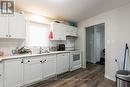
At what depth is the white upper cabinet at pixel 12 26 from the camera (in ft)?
7.83

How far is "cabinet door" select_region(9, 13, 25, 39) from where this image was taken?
253 centimetres

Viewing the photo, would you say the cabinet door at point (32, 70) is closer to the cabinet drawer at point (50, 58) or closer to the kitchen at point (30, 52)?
Result: the kitchen at point (30, 52)

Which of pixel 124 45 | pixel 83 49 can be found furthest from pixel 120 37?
pixel 83 49

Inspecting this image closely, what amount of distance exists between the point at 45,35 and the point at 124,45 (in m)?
2.86

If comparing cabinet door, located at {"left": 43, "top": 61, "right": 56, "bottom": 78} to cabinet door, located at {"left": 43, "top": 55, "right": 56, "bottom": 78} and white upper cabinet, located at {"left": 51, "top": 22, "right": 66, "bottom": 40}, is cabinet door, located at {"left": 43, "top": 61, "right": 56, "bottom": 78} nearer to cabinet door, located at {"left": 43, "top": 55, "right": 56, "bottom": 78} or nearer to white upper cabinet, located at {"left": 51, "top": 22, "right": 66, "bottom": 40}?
cabinet door, located at {"left": 43, "top": 55, "right": 56, "bottom": 78}

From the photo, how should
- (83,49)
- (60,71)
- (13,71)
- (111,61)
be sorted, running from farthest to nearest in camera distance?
(83,49) → (60,71) → (111,61) → (13,71)

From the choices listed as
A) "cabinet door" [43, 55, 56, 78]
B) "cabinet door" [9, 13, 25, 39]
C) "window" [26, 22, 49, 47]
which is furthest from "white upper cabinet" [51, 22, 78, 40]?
"cabinet door" [9, 13, 25, 39]

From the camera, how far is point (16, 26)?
8.66ft

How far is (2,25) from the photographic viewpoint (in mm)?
2369

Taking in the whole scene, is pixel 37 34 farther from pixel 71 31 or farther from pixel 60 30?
pixel 71 31

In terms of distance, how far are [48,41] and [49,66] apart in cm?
115

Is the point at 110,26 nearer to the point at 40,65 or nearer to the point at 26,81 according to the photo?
the point at 40,65

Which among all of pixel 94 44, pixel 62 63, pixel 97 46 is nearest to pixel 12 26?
pixel 62 63

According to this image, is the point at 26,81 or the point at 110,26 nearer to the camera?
the point at 26,81
